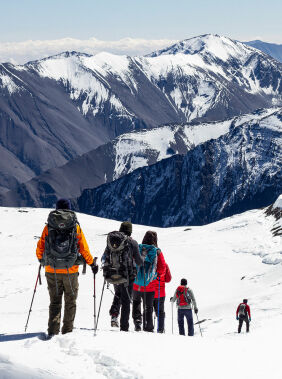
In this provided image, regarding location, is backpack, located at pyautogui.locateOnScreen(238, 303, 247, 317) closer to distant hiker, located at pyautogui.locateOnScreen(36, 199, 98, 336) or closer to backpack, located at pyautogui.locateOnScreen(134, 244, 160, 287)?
backpack, located at pyautogui.locateOnScreen(134, 244, 160, 287)

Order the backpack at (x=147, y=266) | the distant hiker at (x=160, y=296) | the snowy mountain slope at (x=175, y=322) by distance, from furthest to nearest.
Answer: the distant hiker at (x=160, y=296) < the backpack at (x=147, y=266) < the snowy mountain slope at (x=175, y=322)

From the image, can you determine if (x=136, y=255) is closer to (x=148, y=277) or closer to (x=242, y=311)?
(x=148, y=277)

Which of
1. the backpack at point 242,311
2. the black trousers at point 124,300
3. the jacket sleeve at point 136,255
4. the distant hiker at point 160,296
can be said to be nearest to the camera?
the jacket sleeve at point 136,255

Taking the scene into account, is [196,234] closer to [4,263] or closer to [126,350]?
[4,263]

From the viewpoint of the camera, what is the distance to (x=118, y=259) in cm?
1472

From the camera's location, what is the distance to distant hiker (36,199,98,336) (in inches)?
520

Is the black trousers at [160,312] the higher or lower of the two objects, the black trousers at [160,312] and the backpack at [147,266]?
the lower

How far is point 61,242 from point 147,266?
355 cm

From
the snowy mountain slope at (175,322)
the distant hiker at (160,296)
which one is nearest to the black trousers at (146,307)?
the distant hiker at (160,296)

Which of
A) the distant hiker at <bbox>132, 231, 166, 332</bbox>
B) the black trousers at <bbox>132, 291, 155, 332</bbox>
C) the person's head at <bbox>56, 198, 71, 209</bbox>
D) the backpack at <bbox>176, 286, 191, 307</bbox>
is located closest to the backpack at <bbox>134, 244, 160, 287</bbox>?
the distant hiker at <bbox>132, 231, 166, 332</bbox>

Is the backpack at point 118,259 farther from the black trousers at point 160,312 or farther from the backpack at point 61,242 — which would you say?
the black trousers at point 160,312

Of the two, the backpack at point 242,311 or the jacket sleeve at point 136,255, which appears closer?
the jacket sleeve at point 136,255

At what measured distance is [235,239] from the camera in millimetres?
59625

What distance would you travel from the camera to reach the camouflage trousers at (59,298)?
13609 millimetres
